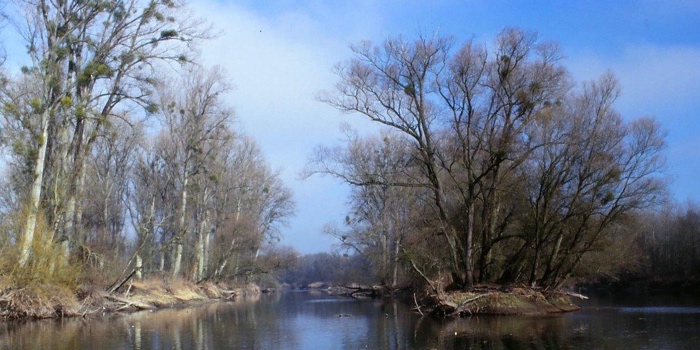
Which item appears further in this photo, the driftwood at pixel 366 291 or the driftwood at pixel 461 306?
the driftwood at pixel 366 291

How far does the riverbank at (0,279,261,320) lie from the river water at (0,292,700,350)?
3.61 feet

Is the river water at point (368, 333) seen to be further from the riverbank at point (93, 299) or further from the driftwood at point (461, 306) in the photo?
the driftwood at point (461, 306)

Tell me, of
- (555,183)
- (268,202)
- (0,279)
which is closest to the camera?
(0,279)

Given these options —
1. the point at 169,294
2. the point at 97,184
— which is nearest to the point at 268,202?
the point at 97,184

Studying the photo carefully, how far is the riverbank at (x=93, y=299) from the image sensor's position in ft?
75.1

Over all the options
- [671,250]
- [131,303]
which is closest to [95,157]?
[131,303]

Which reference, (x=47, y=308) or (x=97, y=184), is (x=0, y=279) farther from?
(x=97, y=184)

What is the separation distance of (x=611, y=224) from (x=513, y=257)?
5667 millimetres

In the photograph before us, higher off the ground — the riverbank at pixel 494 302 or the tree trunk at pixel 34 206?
the tree trunk at pixel 34 206

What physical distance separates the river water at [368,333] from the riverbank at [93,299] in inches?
43.4

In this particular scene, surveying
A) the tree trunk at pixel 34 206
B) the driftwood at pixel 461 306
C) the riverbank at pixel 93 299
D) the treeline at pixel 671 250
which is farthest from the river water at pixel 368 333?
the treeline at pixel 671 250

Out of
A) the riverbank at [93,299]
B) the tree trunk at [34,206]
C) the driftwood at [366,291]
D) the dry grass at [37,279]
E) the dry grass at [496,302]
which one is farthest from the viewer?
the driftwood at [366,291]

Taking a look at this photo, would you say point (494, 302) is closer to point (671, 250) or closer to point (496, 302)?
point (496, 302)

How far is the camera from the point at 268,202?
206 ft
